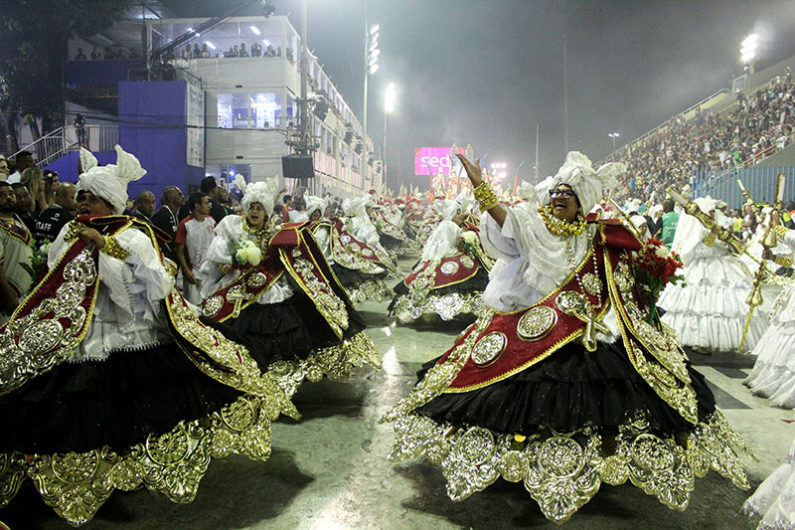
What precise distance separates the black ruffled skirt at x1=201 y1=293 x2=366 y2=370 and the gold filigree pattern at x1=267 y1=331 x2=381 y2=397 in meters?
0.06

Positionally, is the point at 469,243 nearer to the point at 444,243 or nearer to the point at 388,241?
the point at 444,243

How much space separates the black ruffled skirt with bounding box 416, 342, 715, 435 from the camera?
3.21 meters

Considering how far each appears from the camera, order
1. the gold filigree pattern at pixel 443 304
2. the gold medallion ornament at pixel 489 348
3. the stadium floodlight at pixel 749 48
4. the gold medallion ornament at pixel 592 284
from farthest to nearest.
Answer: the stadium floodlight at pixel 749 48, the gold filigree pattern at pixel 443 304, the gold medallion ornament at pixel 592 284, the gold medallion ornament at pixel 489 348

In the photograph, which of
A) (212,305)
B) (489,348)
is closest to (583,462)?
(489,348)

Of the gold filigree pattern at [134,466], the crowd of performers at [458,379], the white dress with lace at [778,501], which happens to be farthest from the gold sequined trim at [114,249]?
the white dress with lace at [778,501]

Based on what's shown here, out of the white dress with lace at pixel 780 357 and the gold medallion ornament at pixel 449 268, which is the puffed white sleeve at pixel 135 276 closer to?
the white dress with lace at pixel 780 357

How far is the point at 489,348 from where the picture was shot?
3602mm

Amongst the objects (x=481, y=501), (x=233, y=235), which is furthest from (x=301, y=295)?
(x=481, y=501)

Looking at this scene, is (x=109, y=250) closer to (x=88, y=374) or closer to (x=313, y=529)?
(x=88, y=374)

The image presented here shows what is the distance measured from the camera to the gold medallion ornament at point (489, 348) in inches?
139

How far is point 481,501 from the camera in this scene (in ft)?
11.8

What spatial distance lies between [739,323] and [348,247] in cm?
651

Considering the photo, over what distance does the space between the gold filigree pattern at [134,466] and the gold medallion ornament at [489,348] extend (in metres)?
1.52

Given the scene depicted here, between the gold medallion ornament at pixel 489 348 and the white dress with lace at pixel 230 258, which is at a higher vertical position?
the white dress with lace at pixel 230 258
